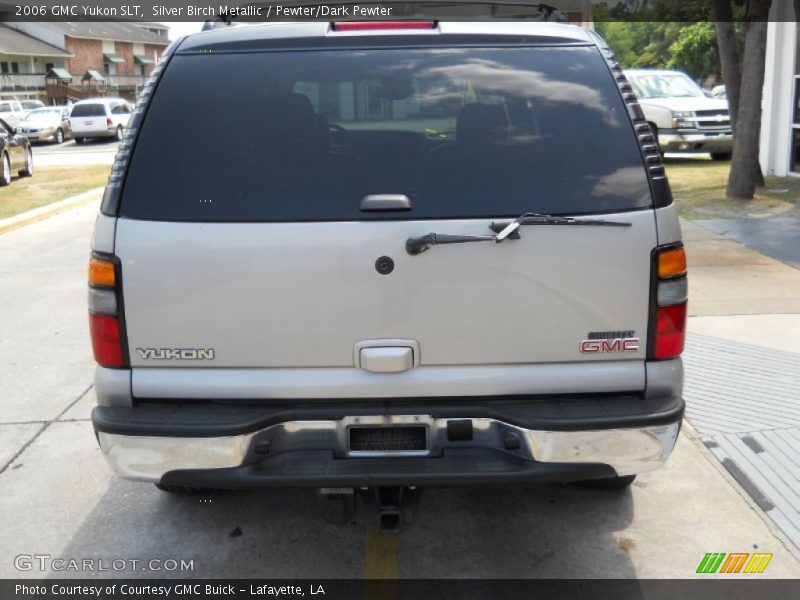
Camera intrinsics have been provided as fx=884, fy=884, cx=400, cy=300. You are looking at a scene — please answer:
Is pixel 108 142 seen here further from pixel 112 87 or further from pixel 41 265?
pixel 112 87

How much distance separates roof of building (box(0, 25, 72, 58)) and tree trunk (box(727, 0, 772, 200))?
5956cm

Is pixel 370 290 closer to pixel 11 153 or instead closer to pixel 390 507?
pixel 390 507

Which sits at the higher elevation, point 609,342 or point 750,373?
point 609,342

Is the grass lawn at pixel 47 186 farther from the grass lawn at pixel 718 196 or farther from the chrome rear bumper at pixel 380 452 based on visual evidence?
the chrome rear bumper at pixel 380 452

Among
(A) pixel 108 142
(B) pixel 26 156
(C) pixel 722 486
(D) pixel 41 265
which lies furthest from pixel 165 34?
(C) pixel 722 486

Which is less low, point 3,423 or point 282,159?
point 282,159

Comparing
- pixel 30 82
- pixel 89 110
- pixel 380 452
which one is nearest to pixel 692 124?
pixel 380 452

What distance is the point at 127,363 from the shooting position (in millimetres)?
3184

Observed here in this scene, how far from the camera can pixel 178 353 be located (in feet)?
10.3

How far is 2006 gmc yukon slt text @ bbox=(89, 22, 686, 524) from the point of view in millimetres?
3057

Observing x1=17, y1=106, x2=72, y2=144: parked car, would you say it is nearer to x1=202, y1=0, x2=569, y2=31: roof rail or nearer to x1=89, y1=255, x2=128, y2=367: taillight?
x1=202, y1=0, x2=569, y2=31: roof rail

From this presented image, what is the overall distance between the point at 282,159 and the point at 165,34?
105 metres

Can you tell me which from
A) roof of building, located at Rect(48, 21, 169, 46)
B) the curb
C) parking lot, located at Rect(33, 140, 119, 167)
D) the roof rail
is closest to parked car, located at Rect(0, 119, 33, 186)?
the curb

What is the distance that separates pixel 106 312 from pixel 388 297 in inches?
40.0
